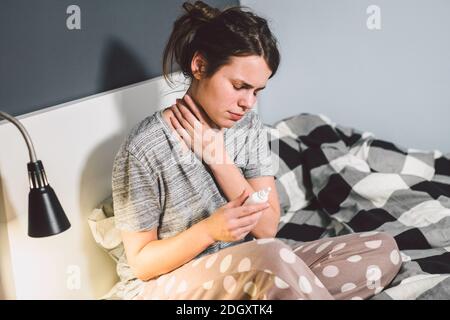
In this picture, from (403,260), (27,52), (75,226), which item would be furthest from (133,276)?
(403,260)

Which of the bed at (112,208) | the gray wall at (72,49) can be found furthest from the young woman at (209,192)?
the gray wall at (72,49)

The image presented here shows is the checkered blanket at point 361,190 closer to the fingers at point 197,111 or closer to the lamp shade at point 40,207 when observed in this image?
the fingers at point 197,111

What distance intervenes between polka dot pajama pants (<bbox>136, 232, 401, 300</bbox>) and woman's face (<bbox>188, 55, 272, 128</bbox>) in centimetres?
31

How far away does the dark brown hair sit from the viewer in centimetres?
110

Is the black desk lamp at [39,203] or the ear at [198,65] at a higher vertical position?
the ear at [198,65]

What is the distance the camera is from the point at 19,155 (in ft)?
3.24

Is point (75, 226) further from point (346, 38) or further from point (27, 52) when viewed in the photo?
point (346, 38)

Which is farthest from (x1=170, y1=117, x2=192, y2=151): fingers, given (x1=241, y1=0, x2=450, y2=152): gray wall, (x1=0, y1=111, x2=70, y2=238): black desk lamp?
(x1=241, y1=0, x2=450, y2=152): gray wall

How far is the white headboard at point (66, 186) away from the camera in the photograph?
983 millimetres

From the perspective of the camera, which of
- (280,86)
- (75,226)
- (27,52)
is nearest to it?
(27,52)

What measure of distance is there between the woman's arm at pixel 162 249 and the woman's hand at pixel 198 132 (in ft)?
0.66

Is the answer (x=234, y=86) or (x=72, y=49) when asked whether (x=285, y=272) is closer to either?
(x=234, y=86)

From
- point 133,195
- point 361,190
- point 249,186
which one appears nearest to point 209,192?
point 249,186

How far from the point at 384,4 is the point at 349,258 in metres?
1.29
